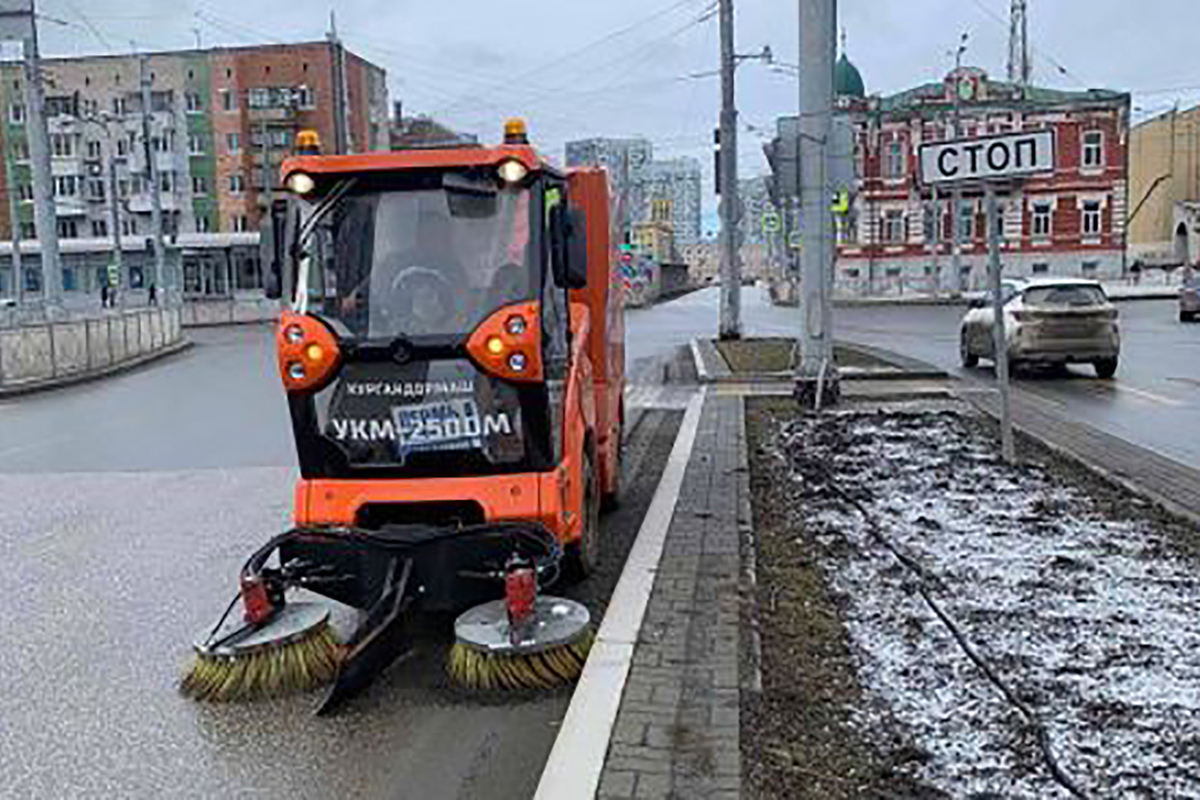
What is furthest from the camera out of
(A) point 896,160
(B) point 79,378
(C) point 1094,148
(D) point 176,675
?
(A) point 896,160

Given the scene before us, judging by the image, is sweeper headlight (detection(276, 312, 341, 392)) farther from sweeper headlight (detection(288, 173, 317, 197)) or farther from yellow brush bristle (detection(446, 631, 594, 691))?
yellow brush bristle (detection(446, 631, 594, 691))

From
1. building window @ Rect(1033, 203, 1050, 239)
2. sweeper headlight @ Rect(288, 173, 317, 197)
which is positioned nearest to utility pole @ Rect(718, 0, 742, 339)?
sweeper headlight @ Rect(288, 173, 317, 197)

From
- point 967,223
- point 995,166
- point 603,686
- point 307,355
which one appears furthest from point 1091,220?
point 603,686

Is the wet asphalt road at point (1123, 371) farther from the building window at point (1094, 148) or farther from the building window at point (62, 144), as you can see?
the building window at point (62, 144)

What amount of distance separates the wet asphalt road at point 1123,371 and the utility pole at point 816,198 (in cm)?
315

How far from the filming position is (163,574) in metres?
8.01

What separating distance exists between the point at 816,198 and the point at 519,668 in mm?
11226

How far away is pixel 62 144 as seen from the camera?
87688mm

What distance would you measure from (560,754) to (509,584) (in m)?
1.24

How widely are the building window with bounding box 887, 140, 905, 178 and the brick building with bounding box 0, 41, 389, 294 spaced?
3551cm

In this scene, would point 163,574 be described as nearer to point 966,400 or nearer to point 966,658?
point 966,658

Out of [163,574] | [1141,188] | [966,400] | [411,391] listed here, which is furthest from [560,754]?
[1141,188]

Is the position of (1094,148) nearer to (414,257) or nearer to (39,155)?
(39,155)

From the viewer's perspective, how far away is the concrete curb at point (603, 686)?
4.18m
